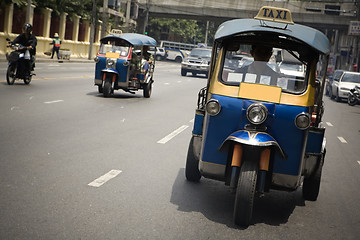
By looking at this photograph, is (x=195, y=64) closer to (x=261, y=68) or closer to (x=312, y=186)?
(x=312, y=186)

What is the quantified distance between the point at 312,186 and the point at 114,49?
12.2m

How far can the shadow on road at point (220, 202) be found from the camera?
5797 mm

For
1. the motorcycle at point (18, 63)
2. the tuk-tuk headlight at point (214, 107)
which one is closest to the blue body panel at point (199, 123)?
the tuk-tuk headlight at point (214, 107)

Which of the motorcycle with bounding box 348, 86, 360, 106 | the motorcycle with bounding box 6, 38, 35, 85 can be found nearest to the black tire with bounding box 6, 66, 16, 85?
the motorcycle with bounding box 6, 38, 35, 85

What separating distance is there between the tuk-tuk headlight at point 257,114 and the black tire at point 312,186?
48.3 inches

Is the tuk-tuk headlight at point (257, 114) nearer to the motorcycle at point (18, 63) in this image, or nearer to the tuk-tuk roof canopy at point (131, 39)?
the tuk-tuk roof canopy at point (131, 39)

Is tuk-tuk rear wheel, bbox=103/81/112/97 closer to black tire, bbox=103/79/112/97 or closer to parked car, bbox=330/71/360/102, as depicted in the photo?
black tire, bbox=103/79/112/97

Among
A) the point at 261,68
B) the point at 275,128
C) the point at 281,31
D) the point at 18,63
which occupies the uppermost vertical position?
the point at 281,31

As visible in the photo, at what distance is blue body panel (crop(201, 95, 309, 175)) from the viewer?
5738 mm

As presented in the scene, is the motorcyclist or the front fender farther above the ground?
the motorcyclist

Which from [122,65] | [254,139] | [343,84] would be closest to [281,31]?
[254,139]

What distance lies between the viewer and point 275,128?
226 inches

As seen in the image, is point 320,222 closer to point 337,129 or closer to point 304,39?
point 304,39

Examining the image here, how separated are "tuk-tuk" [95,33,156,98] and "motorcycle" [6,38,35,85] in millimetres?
2116
